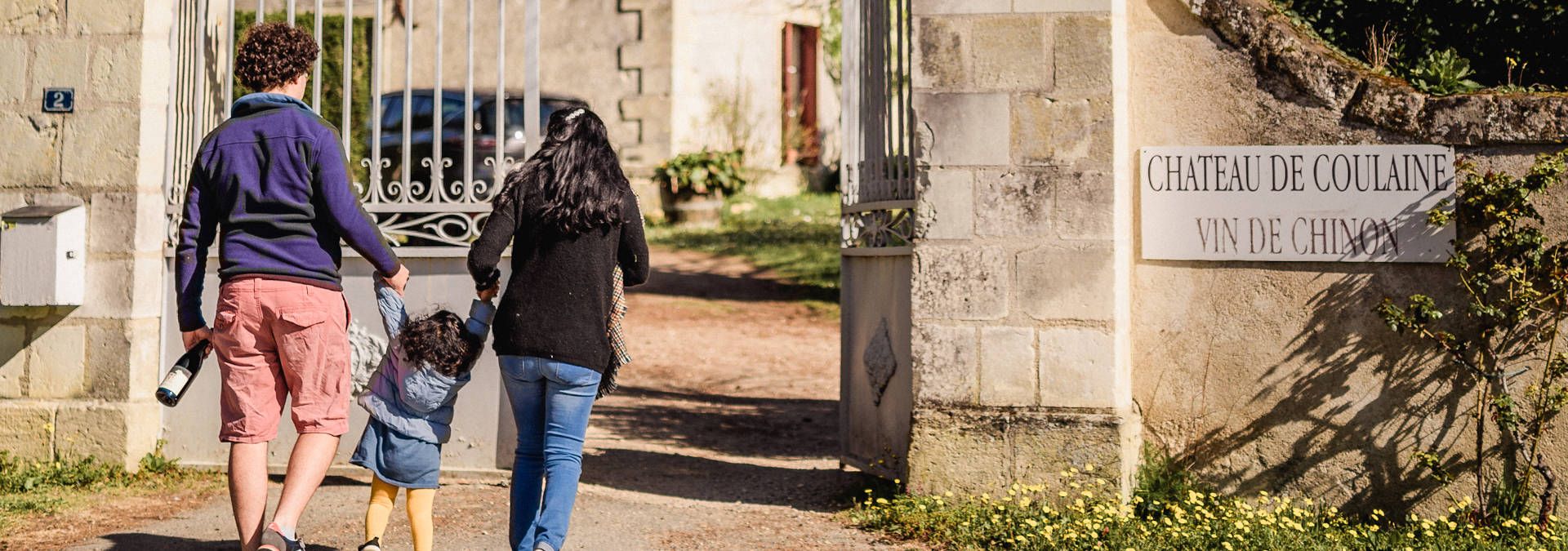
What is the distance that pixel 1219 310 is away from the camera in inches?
195

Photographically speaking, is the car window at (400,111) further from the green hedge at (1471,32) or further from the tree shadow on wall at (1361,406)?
the tree shadow on wall at (1361,406)

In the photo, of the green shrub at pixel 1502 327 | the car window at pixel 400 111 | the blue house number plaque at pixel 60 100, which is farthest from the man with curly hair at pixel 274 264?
the car window at pixel 400 111

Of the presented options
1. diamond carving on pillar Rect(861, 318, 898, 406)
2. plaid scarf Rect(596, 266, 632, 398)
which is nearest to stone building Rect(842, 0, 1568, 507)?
diamond carving on pillar Rect(861, 318, 898, 406)

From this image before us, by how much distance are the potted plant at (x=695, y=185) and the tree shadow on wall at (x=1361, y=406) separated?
11.4m

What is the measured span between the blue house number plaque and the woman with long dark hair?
2.63m

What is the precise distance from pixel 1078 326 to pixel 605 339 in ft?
5.77

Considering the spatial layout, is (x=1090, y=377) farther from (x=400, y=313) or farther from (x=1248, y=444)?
(x=400, y=313)

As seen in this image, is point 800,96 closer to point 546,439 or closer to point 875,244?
point 875,244

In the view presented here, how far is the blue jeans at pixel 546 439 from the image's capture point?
388 cm

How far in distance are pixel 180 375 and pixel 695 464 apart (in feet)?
9.51

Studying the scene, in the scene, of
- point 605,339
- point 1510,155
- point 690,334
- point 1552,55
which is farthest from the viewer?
point 690,334

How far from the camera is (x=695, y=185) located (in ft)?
52.2

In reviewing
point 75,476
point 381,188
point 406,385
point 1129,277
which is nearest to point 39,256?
point 75,476

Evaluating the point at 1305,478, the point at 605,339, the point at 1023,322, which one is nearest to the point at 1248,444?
the point at 1305,478
